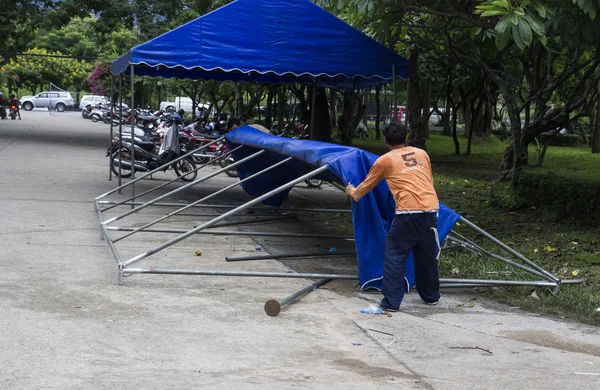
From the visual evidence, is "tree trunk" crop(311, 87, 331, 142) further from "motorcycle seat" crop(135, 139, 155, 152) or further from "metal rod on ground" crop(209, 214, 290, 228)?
"metal rod on ground" crop(209, 214, 290, 228)

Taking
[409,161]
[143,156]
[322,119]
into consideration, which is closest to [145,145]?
[143,156]

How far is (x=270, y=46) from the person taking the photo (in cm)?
1269

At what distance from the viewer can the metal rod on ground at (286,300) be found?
680 centimetres

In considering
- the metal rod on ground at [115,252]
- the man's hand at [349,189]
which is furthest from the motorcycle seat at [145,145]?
the man's hand at [349,189]

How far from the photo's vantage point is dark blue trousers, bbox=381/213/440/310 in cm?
716

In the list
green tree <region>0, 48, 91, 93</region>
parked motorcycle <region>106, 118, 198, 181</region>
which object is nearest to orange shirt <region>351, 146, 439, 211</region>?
parked motorcycle <region>106, 118, 198, 181</region>

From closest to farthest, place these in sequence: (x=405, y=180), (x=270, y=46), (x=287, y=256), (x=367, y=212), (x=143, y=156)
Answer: (x=405, y=180) < (x=367, y=212) < (x=287, y=256) < (x=270, y=46) < (x=143, y=156)

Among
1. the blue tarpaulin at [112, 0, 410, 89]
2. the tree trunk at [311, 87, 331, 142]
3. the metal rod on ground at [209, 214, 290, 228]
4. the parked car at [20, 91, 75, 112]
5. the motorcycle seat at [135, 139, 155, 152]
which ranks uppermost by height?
the blue tarpaulin at [112, 0, 410, 89]

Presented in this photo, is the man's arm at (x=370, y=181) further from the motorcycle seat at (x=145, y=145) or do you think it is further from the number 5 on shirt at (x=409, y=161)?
the motorcycle seat at (x=145, y=145)

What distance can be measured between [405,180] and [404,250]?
0.59 metres

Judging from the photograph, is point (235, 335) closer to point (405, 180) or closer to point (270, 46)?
point (405, 180)

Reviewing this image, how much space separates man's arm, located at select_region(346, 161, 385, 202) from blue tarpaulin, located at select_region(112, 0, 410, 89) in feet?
17.8

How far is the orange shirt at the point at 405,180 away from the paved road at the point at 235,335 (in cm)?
93

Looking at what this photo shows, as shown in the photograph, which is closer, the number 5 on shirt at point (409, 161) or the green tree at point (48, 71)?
the number 5 on shirt at point (409, 161)
